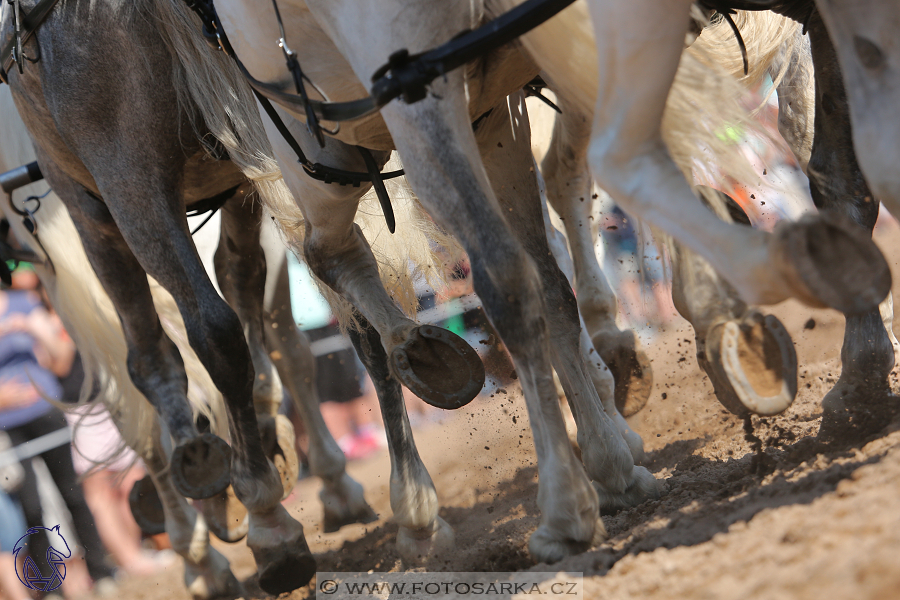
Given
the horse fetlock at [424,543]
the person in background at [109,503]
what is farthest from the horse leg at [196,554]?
the horse fetlock at [424,543]

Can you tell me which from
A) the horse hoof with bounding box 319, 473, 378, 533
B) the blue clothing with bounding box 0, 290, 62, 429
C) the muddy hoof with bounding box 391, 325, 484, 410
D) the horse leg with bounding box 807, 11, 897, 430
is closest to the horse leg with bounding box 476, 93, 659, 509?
the muddy hoof with bounding box 391, 325, 484, 410

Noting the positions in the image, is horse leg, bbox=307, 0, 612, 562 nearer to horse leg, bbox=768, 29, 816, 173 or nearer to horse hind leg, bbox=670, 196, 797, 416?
horse hind leg, bbox=670, 196, 797, 416

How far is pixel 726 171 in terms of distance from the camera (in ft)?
5.74

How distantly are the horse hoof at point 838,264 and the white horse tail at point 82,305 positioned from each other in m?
3.18

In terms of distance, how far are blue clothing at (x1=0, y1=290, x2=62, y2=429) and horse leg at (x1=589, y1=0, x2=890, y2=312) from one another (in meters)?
3.84

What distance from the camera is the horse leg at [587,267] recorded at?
10.3 feet

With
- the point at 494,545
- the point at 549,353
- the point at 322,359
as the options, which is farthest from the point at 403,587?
the point at 322,359

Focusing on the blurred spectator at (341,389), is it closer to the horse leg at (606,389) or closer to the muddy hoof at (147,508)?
the muddy hoof at (147,508)

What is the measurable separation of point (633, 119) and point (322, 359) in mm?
4740

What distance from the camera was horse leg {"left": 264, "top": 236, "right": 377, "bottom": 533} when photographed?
11.8ft

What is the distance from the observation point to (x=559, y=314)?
2.26 metres

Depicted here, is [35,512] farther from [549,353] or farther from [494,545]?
[549,353]

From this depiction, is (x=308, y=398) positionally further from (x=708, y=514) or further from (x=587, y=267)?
(x=708, y=514)

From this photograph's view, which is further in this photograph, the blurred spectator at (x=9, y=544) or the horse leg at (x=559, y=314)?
the blurred spectator at (x=9, y=544)
